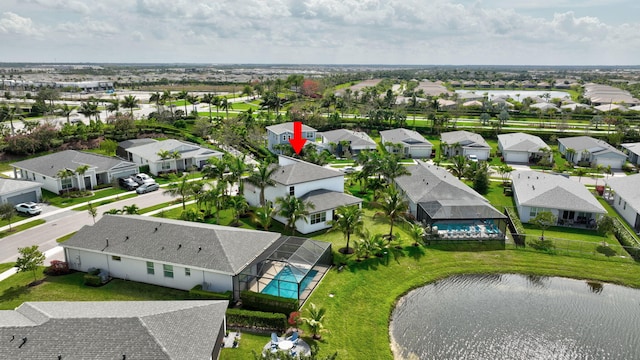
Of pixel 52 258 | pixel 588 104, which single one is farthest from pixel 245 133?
pixel 588 104

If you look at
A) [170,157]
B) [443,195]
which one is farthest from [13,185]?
[443,195]

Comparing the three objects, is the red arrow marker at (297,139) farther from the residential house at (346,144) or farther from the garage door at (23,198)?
the garage door at (23,198)

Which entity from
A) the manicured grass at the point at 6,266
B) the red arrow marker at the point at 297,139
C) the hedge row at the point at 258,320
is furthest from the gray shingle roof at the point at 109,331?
the red arrow marker at the point at 297,139

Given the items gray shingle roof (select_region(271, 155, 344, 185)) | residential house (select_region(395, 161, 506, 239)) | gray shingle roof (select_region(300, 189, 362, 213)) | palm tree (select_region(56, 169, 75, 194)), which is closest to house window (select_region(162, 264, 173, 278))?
gray shingle roof (select_region(300, 189, 362, 213))

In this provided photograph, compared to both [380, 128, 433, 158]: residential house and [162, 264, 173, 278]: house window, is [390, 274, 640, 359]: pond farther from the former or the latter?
[380, 128, 433, 158]: residential house

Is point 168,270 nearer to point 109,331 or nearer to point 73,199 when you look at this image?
point 109,331

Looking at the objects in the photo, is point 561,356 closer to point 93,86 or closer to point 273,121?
point 273,121
